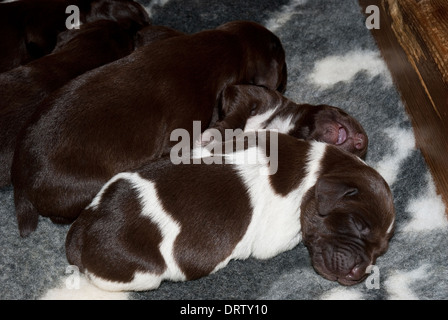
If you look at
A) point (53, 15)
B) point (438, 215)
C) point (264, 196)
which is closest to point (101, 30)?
point (53, 15)

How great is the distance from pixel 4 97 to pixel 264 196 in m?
1.13

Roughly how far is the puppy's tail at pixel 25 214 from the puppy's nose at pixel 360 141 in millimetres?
1343

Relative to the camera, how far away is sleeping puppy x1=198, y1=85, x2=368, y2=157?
2.96 m

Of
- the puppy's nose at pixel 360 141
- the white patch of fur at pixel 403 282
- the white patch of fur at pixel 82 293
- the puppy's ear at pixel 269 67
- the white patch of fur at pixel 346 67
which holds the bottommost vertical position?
the white patch of fur at pixel 403 282

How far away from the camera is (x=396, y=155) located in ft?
10.1

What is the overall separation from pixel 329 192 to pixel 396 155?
742 mm

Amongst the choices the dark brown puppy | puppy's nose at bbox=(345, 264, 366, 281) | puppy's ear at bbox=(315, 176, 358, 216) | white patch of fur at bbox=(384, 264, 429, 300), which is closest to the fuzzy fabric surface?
white patch of fur at bbox=(384, 264, 429, 300)

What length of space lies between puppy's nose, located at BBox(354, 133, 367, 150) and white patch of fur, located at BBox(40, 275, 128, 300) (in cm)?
113

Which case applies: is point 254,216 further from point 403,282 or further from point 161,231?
point 403,282

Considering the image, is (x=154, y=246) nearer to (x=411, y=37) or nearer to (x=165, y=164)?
(x=165, y=164)

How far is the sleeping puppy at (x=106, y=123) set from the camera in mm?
2586

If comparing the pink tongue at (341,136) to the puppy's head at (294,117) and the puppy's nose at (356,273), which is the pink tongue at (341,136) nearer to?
the puppy's head at (294,117)

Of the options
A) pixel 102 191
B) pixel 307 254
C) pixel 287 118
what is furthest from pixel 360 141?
pixel 102 191

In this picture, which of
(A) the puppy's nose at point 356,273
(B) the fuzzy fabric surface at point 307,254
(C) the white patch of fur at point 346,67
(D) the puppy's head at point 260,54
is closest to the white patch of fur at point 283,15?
(B) the fuzzy fabric surface at point 307,254
